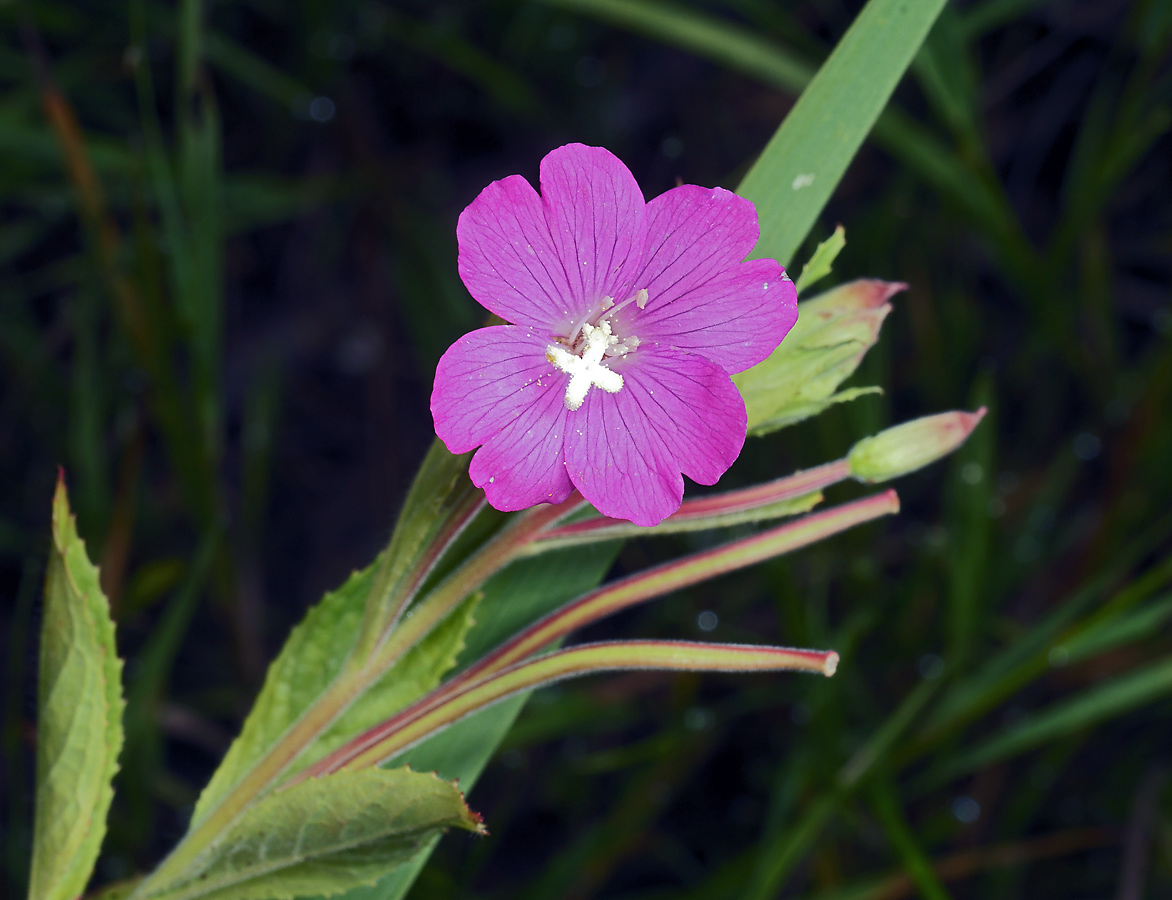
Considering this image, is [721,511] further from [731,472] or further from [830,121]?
[731,472]

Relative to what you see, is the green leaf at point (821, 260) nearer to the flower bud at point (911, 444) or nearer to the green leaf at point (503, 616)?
the flower bud at point (911, 444)

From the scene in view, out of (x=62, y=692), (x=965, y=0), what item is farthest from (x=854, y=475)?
(x=965, y=0)

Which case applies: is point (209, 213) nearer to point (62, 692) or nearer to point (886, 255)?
point (62, 692)

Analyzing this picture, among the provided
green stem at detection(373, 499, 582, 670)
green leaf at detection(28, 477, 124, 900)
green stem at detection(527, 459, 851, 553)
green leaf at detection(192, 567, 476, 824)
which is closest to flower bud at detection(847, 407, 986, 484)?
green stem at detection(527, 459, 851, 553)

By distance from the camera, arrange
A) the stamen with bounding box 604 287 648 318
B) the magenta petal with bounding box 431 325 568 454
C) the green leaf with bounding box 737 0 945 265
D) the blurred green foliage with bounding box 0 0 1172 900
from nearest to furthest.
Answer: the magenta petal with bounding box 431 325 568 454 → the stamen with bounding box 604 287 648 318 → the green leaf with bounding box 737 0 945 265 → the blurred green foliage with bounding box 0 0 1172 900

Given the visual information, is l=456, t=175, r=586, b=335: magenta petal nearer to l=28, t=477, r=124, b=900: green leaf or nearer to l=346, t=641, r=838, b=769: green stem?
l=346, t=641, r=838, b=769: green stem

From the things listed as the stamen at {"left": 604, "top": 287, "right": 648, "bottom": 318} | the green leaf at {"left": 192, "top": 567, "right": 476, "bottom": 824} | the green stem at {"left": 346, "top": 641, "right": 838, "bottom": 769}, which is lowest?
the green stem at {"left": 346, "top": 641, "right": 838, "bottom": 769}

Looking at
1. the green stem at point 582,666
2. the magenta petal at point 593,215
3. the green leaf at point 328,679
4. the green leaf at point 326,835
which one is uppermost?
the magenta petal at point 593,215

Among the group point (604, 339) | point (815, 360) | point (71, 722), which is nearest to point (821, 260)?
point (815, 360)

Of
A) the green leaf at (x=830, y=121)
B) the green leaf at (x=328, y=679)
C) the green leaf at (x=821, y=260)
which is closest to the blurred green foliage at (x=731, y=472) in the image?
the green leaf at (x=830, y=121)
